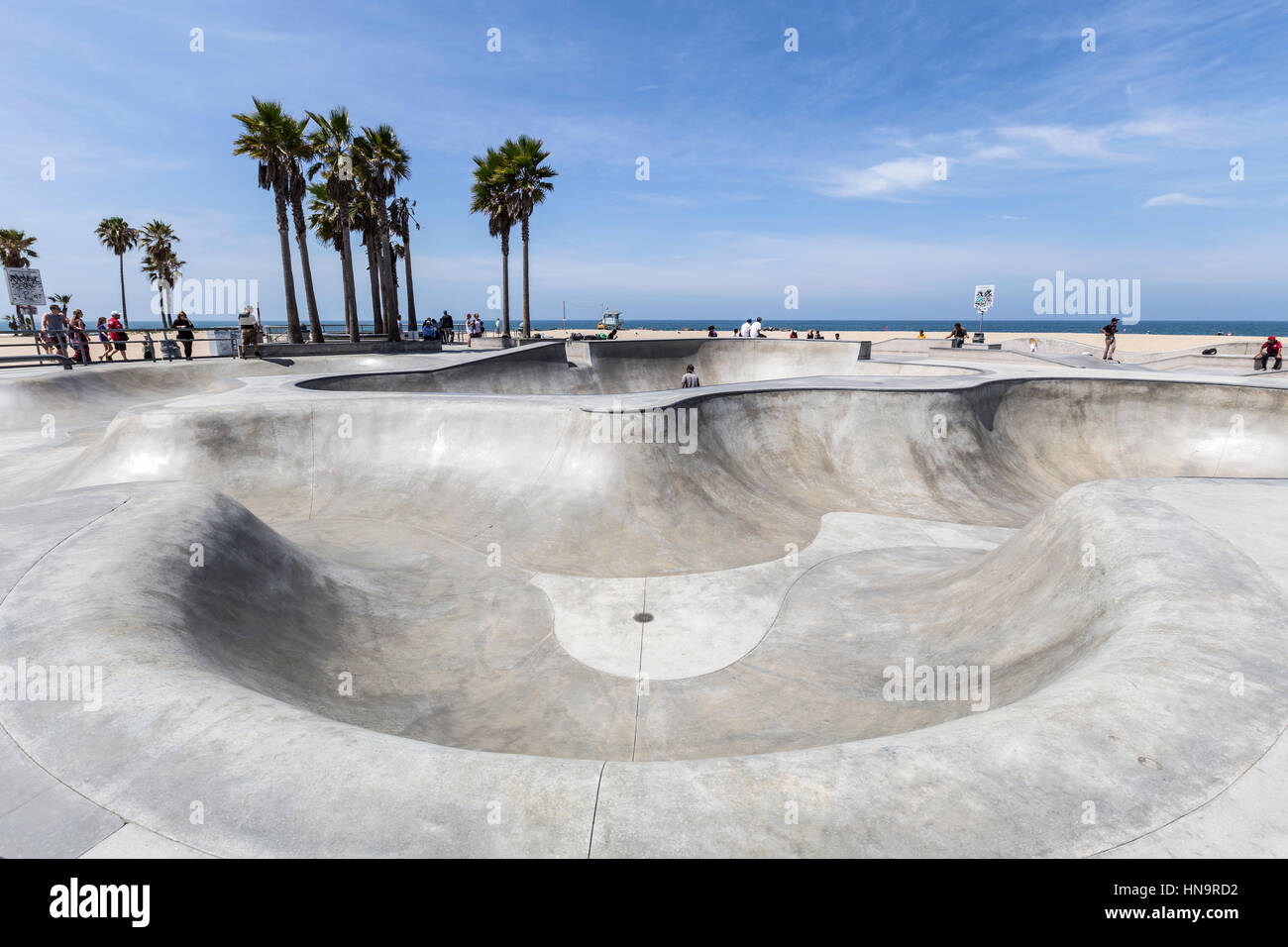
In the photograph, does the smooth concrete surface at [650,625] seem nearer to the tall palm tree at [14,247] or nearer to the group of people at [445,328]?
the group of people at [445,328]

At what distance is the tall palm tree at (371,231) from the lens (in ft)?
113

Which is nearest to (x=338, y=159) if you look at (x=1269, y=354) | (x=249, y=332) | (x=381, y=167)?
(x=381, y=167)

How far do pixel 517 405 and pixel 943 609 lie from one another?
8.23 meters

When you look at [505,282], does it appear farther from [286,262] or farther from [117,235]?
[117,235]

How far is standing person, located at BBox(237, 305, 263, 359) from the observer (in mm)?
24062

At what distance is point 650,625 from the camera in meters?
7.33

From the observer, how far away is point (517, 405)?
11656mm

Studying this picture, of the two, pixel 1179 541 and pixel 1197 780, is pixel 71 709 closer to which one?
pixel 1197 780

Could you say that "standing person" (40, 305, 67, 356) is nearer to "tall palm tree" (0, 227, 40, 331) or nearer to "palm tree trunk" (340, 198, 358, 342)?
"palm tree trunk" (340, 198, 358, 342)

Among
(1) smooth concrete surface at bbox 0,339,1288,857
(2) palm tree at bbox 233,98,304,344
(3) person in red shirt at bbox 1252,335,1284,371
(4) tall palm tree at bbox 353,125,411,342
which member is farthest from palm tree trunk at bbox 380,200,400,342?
(3) person in red shirt at bbox 1252,335,1284,371

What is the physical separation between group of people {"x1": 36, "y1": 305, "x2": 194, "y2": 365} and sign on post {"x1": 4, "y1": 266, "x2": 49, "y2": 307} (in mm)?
896

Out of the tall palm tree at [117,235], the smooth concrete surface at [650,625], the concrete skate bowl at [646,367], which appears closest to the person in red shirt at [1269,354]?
the smooth concrete surface at [650,625]

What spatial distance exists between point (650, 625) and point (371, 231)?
38305 millimetres

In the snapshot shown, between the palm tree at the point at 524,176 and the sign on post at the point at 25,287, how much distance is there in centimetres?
2054
